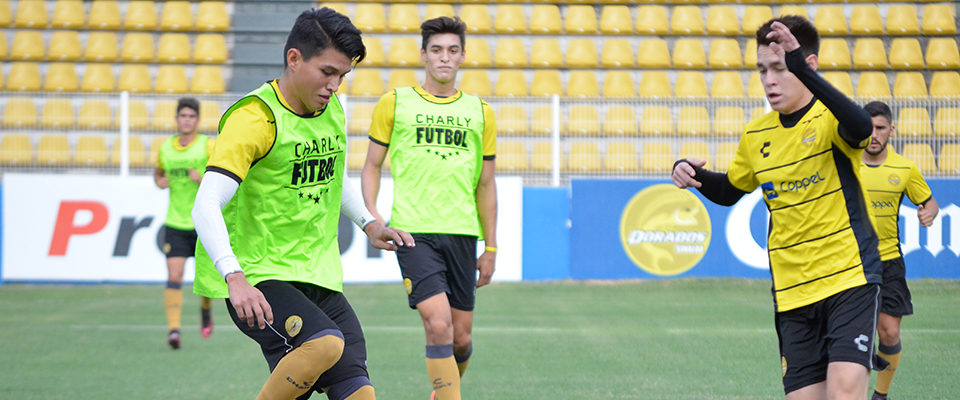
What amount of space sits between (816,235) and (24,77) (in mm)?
14739

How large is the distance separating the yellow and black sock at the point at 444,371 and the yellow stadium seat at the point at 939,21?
14.1 m

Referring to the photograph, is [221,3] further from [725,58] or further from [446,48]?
[446,48]

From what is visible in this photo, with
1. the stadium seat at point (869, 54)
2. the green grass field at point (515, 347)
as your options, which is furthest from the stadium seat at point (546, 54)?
the green grass field at point (515, 347)

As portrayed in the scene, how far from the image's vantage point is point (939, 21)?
14.9 meters

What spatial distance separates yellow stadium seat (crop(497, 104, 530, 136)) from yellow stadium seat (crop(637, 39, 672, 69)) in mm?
3909

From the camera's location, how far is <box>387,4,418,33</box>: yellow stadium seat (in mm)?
15312

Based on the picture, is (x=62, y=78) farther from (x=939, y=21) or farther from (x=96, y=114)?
(x=939, y=21)

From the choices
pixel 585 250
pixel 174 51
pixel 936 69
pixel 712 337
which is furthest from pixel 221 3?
pixel 936 69

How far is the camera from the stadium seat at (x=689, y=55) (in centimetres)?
1484

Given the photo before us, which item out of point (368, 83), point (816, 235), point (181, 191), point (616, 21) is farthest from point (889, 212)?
point (616, 21)

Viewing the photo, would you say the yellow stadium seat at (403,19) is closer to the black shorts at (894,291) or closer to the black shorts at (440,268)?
the black shorts at (440,268)

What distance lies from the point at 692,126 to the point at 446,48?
7809 mm

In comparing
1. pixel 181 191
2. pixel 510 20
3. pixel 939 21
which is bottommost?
pixel 181 191

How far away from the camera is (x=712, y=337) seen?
7.21m
